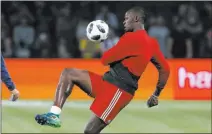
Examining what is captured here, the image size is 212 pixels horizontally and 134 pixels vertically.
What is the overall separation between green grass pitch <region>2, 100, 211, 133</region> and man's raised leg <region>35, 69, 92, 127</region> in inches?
203

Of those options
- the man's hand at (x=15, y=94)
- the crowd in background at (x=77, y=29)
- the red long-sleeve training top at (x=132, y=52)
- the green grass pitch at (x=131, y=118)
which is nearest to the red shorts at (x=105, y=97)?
the red long-sleeve training top at (x=132, y=52)

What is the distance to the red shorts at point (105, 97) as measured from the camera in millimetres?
9711

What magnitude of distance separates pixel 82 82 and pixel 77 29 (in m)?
13.2

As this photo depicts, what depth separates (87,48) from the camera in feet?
74.1

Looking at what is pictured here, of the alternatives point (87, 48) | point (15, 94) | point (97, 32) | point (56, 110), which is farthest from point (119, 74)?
point (87, 48)

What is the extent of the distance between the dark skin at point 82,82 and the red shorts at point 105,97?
87 mm

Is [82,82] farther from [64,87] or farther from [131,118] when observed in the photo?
[131,118]

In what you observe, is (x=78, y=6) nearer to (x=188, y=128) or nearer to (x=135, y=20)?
(x=188, y=128)

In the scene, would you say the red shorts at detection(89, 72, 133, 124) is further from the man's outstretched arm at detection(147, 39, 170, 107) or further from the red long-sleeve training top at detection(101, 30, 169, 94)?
the man's outstretched arm at detection(147, 39, 170, 107)

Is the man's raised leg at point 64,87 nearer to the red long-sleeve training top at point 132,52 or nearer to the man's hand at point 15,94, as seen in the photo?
the red long-sleeve training top at point 132,52

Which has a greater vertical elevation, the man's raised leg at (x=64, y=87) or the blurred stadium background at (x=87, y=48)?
the man's raised leg at (x=64, y=87)

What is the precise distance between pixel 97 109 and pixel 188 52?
14.0 meters

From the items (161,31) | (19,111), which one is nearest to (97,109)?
(19,111)

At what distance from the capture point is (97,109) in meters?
9.73
